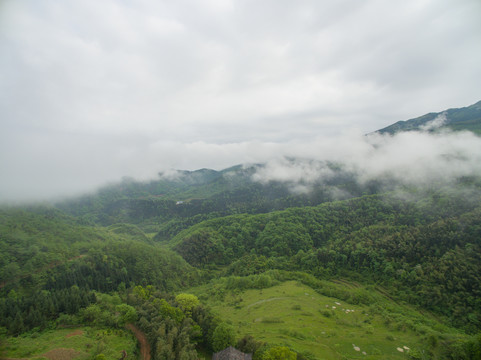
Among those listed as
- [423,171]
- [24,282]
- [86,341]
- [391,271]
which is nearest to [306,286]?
[391,271]

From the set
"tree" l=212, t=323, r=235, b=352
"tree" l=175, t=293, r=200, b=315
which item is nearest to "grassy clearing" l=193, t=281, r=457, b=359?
"tree" l=212, t=323, r=235, b=352

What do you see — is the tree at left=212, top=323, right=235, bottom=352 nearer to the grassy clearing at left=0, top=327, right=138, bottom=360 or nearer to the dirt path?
the dirt path

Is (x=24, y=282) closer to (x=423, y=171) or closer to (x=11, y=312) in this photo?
(x=11, y=312)

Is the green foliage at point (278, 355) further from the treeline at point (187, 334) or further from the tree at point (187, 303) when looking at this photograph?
the tree at point (187, 303)

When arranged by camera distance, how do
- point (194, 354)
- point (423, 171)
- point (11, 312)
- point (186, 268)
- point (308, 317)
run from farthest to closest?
1. point (423, 171)
2. point (186, 268)
3. point (308, 317)
4. point (11, 312)
5. point (194, 354)

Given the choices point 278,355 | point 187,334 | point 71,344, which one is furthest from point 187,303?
point 278,355
